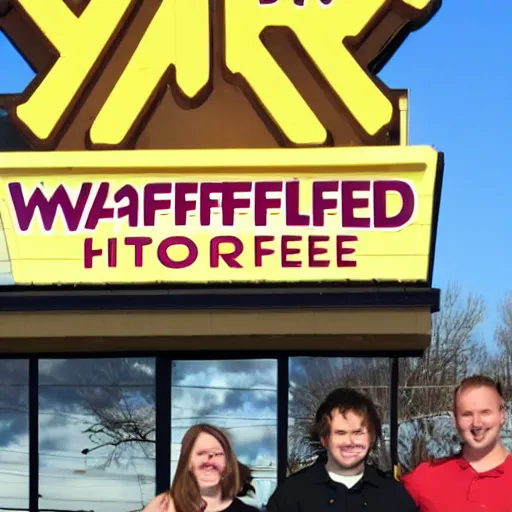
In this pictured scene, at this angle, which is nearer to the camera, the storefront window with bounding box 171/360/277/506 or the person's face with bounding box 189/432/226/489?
the person's face with bounding box 189/432/226/489

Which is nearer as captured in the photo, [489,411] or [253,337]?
[489,411]

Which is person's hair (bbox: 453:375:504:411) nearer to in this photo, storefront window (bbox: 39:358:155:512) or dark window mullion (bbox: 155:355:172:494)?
dark window mullion (bbox: 155:355:172:494)

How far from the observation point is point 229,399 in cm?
793

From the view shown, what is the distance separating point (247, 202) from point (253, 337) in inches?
43.3

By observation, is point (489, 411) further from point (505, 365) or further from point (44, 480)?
point (505, 365)

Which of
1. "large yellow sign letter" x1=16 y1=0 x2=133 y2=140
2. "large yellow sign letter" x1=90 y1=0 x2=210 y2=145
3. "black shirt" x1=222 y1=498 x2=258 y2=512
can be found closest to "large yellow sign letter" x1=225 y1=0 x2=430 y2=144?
"large yellow sign letter" x1=90 y1=0 x2=210 y2=145

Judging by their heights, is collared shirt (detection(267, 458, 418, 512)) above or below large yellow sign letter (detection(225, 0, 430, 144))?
below

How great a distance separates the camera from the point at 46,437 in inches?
320

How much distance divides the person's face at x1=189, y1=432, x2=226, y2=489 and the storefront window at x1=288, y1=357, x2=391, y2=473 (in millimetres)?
3892

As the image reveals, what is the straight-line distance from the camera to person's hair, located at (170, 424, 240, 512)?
4004 mm

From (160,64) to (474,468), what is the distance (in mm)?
4452

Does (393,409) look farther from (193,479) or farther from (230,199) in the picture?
(193,479)

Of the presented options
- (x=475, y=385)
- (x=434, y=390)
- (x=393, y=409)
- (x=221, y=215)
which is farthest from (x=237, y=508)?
(x=434, y=390)

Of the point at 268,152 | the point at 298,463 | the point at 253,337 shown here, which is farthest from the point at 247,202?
the point at 298,463
